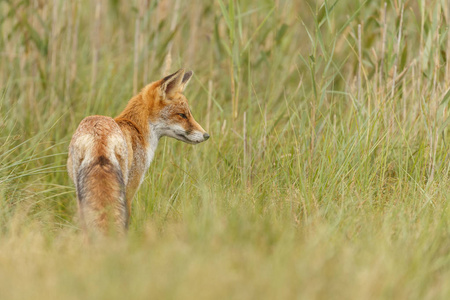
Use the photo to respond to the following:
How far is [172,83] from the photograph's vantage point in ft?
18.0

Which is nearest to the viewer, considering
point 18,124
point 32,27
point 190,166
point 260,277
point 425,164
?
point 260,277

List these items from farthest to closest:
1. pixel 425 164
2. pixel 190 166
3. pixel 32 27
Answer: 1. pixel 32 27
2. pixel 190 166
3. pixel 425 164

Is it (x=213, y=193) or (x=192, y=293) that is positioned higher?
(x=192, y=293)

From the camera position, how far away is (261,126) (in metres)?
6.02

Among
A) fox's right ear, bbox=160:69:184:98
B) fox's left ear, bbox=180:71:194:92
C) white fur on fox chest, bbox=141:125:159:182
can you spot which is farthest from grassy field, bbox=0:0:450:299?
fox's right ear, bbox=160:69:184:98

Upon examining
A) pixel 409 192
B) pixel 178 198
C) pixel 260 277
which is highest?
pixel 260 277

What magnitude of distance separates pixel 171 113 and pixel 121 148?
1103mm

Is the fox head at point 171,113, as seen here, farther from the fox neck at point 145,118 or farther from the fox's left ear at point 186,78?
the fox's left ear at point 186,78

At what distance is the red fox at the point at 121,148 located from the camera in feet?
12.7

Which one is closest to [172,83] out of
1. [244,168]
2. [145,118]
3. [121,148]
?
[145,118]

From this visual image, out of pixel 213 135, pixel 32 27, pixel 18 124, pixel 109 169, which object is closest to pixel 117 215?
pixel 109 169

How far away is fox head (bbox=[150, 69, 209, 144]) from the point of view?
17.8 ft

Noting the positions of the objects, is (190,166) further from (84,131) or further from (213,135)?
(84,131)

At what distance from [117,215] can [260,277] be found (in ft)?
4.32
